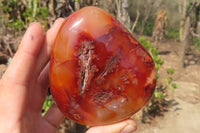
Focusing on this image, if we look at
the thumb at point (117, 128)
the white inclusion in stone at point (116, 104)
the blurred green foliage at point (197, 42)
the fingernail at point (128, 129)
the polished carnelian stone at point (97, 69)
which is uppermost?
the polished carnelian stone at point (97, 69)

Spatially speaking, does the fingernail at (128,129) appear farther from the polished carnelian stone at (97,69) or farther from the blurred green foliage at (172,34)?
the blurred green foliage at (172,34)

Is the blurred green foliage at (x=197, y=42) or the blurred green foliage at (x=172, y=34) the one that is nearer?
the blurred green foliage at (x=197, y=42)

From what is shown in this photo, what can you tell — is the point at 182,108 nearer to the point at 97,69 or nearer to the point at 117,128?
the point at 117,128

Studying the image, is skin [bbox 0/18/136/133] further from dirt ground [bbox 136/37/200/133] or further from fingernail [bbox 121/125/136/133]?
dirt ground [bbox 136/37/200/133]

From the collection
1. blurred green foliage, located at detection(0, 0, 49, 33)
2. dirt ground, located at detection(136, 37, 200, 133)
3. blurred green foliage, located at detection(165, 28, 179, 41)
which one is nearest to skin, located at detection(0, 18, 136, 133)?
blurred green foliage, located at detection(0, 0, 49, 33)

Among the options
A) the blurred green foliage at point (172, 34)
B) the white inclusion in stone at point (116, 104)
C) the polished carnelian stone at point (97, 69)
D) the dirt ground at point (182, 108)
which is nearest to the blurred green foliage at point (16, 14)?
the polished carnelian stone at point (97, 69)

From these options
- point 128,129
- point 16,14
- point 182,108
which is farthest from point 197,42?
point 128,129

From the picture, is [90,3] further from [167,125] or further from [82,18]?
[167,125]

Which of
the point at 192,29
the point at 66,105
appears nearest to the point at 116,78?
the point at 66,105
